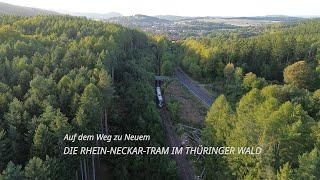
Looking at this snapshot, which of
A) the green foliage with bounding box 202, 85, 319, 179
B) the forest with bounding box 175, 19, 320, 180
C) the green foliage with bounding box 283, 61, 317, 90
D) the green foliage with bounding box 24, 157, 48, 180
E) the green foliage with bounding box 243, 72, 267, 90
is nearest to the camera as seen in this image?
the green foliage with bounding box 24, 157, 48, 180

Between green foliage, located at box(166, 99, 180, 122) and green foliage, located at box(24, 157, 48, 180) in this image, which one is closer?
green foliage, located at box(24, 157, 48, 180)

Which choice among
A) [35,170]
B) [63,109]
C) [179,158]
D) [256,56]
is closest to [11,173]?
[35,170]

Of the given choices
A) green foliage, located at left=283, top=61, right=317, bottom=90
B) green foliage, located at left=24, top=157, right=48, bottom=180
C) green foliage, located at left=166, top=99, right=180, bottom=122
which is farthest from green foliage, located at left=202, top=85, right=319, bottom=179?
green foliage, located at left=283, top=61, right=317, bottom=90

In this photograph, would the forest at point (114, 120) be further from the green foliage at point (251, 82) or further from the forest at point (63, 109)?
the green foliage at point (251, 82)

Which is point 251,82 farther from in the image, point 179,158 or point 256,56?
point 179,158

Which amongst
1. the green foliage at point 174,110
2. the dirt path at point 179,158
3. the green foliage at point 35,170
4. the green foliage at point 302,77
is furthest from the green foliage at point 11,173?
the green foliage at point 302,77

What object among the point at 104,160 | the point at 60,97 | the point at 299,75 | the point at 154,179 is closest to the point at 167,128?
the point at 104,160

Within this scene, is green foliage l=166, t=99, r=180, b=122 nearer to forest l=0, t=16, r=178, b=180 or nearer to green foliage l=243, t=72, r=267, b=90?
forest l=0, t=16, r=178, b=180

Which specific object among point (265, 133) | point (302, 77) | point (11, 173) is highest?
point (265, 133)

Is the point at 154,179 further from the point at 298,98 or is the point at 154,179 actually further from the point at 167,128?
the point at 298,98
